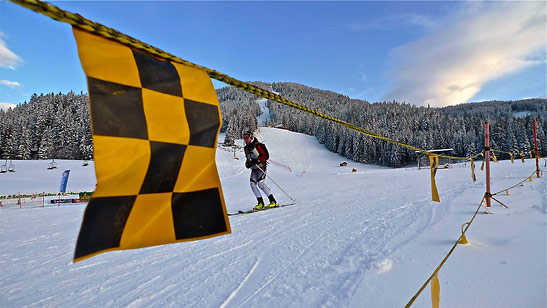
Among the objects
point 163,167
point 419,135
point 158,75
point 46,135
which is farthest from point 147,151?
point 419,135

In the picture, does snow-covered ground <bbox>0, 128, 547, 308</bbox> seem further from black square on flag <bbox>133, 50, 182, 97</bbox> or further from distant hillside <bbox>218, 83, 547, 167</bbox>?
distant hillside <bbox>218, 83, 547, 167</bbox>

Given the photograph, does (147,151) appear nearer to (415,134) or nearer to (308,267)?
(308,267)

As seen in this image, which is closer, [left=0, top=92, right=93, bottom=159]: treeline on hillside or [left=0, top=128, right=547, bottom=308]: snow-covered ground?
[left=0, top=128, right=547, bottom=308]: snow-covered ground

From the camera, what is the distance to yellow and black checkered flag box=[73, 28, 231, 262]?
1.11 m

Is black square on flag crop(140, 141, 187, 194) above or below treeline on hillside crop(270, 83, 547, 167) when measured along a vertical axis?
below

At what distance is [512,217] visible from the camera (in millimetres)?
4441

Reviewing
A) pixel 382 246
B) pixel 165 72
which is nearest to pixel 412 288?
pixel 382 246

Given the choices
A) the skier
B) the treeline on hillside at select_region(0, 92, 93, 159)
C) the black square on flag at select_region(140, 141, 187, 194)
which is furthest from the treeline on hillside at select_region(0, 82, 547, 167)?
the black square on flag at select_region(140, 141, 187, 194)

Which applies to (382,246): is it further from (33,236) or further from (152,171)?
(33,236)

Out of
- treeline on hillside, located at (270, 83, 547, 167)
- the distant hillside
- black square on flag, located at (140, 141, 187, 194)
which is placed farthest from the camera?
the distant hillside

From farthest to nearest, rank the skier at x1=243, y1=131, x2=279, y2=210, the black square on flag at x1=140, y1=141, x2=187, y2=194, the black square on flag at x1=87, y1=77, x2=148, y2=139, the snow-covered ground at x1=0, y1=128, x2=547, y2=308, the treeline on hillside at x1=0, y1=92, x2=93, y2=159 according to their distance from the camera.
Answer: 1. the treeline on hillside at x1=0, y1=92, x2=93, y2=159
2. the skier at x1=243, y1=131, x2=279, y2=210
3. the snow-covered ground at x1=0, y1=128, x2=547, y2=308
4. the black square on flag at x1=140, y1=141, x2=187, y2=194
5. the black square on flag at x1=87, y1=77, x2=148, y2=139

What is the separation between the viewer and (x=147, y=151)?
4.08 ft

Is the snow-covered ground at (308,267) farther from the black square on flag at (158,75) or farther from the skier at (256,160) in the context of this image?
the black square on flag at (158,75)

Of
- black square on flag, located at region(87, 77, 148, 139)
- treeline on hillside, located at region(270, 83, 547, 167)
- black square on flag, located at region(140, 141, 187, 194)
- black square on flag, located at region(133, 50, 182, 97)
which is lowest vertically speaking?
black square on flag, located at region(140, 141, 187, 194)
